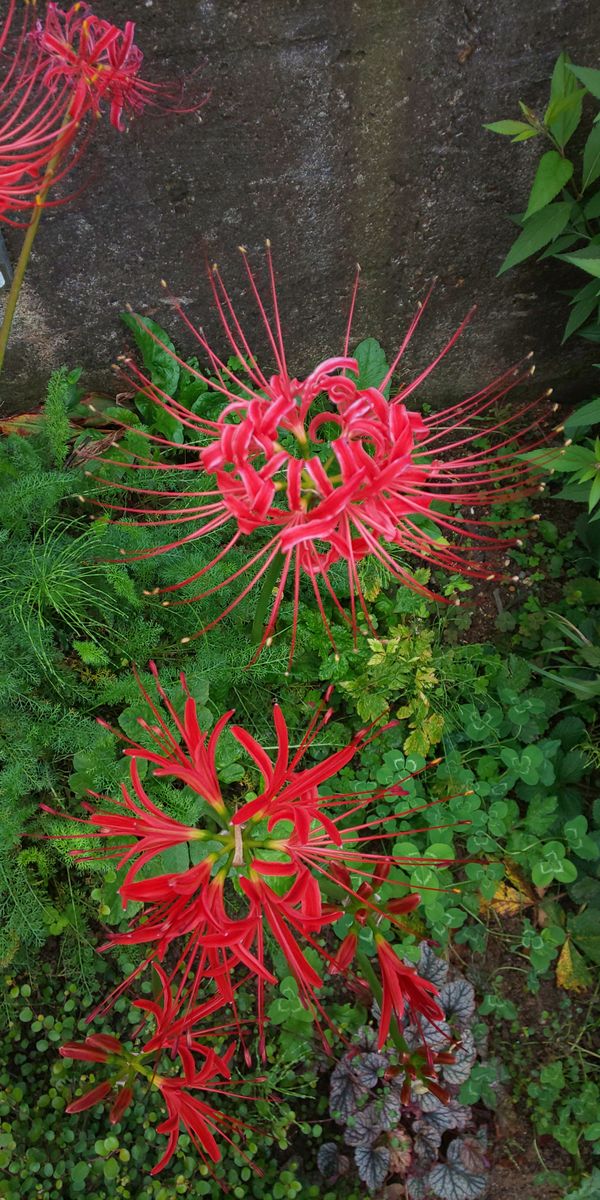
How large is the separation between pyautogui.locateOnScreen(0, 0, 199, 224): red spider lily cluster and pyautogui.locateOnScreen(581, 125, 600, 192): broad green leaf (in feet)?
2.82

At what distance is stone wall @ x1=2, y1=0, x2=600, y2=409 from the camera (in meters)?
1.76

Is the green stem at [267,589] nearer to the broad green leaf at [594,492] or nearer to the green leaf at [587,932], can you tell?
the broad green leaf at [594,492]

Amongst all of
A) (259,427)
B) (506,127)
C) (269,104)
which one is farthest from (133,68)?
(259,427)

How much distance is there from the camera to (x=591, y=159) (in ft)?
5.96

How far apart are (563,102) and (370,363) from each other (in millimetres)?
664

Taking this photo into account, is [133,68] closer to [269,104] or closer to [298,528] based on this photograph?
[269,104]

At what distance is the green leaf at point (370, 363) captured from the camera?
2.10 m

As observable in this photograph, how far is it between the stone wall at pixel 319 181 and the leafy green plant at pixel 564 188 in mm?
105

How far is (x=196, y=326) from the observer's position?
7.23 feet

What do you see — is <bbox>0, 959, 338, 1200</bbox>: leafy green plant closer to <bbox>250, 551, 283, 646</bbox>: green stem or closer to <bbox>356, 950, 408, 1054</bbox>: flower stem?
<bbox>356, 950, 408, 1054</bbox>: flower stem

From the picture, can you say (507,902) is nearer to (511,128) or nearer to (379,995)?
(379,995)

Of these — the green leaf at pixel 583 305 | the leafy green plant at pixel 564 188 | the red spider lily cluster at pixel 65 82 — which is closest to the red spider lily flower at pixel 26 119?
the red spider lily cluster at pixel 65 82

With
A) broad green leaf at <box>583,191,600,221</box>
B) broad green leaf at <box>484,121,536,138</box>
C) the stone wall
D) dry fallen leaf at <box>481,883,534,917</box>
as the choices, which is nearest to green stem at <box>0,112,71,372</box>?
the stone wall

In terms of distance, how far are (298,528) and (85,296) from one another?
4.36 feet
